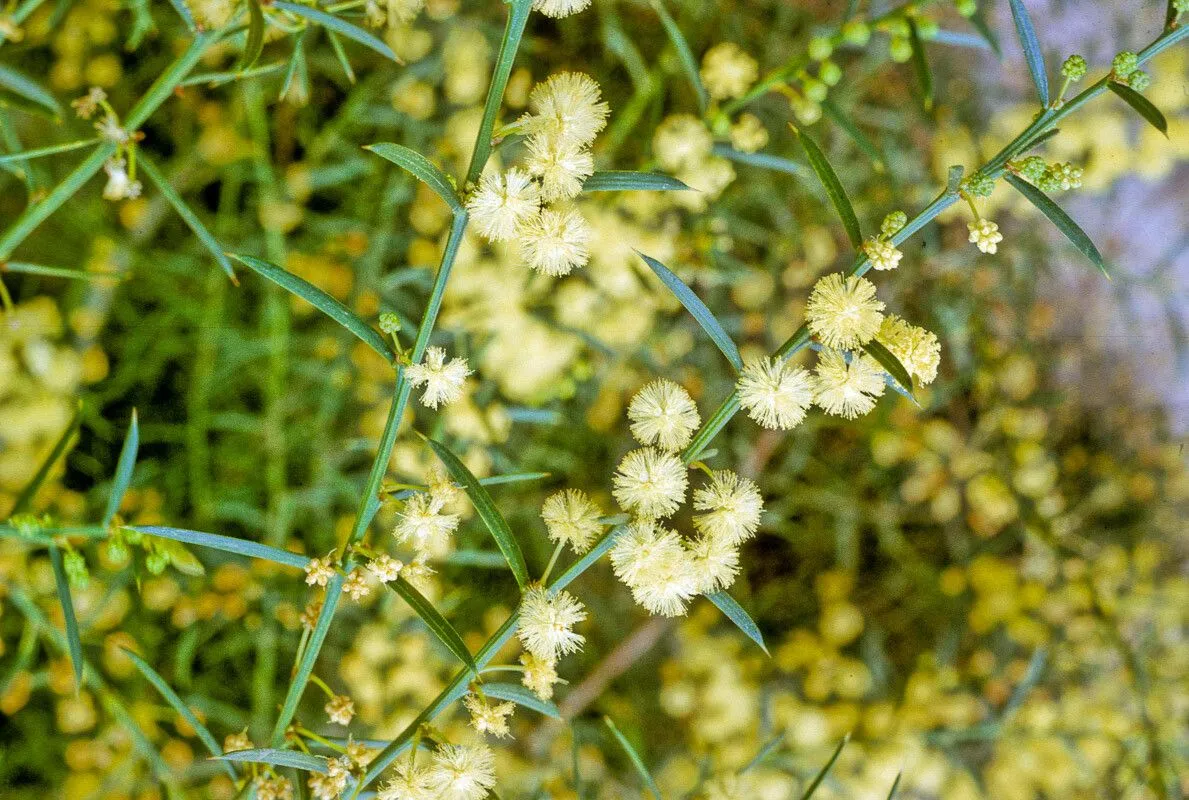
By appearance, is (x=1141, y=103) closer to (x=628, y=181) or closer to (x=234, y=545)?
(x=628, y=181)

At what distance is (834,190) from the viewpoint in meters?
0.96

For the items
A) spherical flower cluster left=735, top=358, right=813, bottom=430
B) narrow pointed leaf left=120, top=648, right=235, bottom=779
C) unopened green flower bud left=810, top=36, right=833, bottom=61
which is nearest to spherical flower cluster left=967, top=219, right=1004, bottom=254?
spherical flower cluster left=735, top=358, right=813, bottom=430

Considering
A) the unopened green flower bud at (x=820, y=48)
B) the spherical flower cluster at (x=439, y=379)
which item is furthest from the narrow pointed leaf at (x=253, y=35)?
the unopened green flower bud at (x=820, y=48)

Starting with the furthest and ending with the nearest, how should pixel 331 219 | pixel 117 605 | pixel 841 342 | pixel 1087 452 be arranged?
1. pixel 1087 452
2. pixel 331 219
3. pixel 117 605
4. pixel 841 342

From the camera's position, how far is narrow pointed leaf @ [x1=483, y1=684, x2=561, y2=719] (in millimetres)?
960

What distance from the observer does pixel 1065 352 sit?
292 cm

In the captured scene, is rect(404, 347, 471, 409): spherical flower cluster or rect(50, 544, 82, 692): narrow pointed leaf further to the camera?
rect(50, 544, 82, 692): narrow pointed leaf

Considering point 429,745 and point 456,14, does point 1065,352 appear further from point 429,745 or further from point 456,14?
point 429,745

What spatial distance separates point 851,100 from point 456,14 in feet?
3.15

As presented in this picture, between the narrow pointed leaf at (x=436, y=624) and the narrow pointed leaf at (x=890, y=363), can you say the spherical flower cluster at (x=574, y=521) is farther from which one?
the narrow pointed leaf at (x=890, y=363)

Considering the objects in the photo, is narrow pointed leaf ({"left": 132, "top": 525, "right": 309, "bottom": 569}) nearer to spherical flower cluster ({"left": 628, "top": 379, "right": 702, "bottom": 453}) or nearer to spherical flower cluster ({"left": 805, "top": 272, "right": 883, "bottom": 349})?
spherical flower cluster ({"left": 628, "top": 379, "right": 702, "bottom": 453})

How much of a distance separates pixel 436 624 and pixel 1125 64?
3.28ft

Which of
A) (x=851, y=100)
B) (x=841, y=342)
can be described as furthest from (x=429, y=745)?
(x=851, y=100)

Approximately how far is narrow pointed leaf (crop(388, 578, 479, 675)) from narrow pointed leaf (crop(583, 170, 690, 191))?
489 mm
